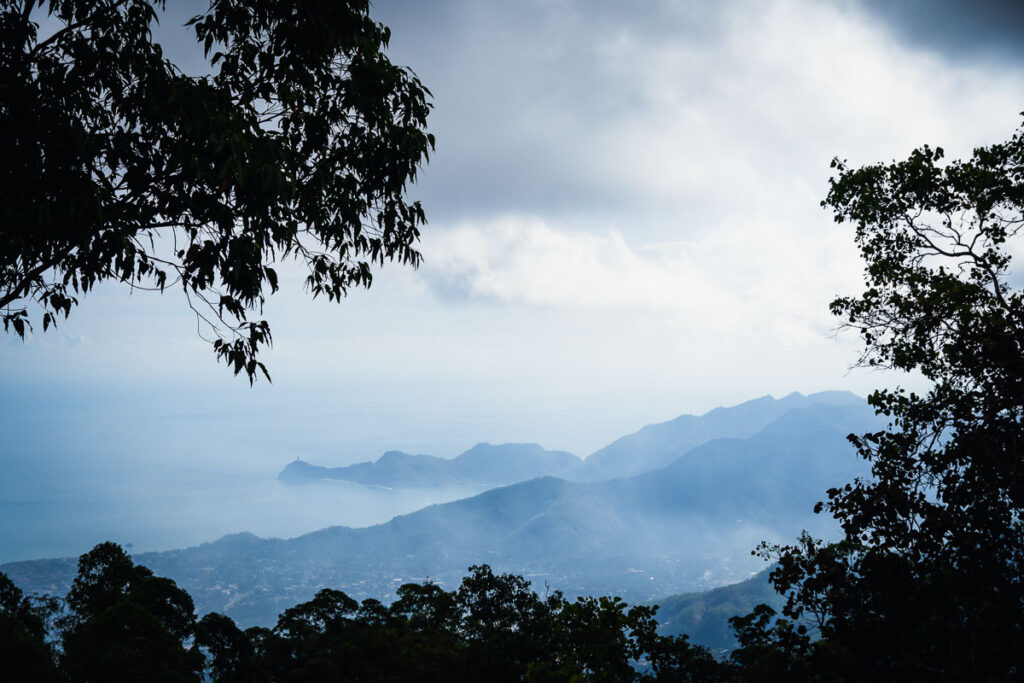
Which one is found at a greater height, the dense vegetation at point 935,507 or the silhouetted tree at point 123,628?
the dense vegetation at point 935,507

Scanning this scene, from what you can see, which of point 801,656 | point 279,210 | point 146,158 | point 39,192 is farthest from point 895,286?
point 39,192

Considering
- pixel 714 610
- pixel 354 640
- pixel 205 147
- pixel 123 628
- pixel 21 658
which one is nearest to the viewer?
pixel 205 147

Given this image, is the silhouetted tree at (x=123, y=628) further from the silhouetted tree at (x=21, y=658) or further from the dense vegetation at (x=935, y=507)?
the dense vegetation at (x=935, y=507)

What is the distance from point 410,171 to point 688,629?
16026cm

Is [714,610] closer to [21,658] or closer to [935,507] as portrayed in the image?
[21,658]

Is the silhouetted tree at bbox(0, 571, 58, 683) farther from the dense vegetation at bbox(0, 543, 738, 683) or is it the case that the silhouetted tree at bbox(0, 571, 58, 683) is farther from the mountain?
the mountain

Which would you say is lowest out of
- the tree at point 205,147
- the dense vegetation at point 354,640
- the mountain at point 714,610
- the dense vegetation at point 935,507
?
the mountain at point 714,610

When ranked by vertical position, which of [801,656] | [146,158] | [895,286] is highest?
[146,158]

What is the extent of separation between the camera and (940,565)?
548cm

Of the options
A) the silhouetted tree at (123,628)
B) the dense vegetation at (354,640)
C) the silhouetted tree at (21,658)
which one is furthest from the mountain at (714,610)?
the silhouetted tree at (21,658)

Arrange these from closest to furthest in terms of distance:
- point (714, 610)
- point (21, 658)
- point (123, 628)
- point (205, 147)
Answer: point (205, 147), point (21, 658), point (123, 628), point (714, 610)

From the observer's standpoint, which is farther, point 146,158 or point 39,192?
point 146,158

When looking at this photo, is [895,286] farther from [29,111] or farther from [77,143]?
[29,111]

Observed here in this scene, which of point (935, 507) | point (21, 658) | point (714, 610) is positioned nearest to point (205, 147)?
point (935, 507)
